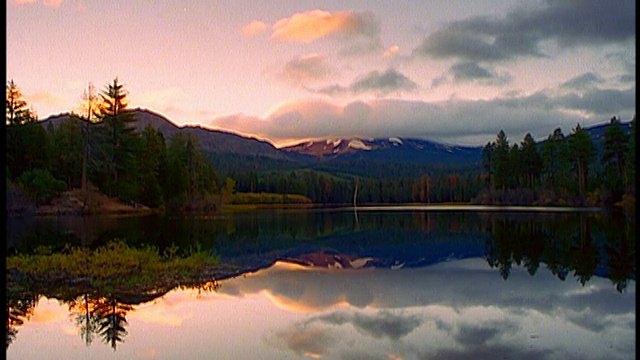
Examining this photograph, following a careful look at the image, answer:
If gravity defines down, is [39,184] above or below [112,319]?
above

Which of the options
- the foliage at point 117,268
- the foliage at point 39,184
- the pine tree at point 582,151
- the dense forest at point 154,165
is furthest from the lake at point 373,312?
the pine tree at point 582,151

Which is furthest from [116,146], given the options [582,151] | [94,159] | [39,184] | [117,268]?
[582,151]

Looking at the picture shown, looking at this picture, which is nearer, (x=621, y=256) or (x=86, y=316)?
(x=86, y=316)

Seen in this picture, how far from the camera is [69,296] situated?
16.4 metres

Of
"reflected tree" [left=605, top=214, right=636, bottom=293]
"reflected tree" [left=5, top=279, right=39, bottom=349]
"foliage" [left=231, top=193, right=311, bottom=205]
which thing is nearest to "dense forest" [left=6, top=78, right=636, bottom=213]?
"foliage" [left=231, top=193, right=311, bottom=205]

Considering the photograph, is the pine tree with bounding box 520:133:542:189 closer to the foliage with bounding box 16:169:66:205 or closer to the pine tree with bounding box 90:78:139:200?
the pine tree with bounding box 90:78:139:200

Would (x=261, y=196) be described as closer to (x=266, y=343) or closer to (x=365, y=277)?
(x=365, y=277)

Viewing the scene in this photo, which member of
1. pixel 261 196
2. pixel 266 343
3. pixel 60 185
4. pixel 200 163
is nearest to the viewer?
pixel 266 343

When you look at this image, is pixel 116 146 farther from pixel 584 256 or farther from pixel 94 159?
pixel 584 256

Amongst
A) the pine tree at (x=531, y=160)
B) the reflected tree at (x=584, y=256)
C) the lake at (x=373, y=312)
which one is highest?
the pine tree at (x=531, y=160)

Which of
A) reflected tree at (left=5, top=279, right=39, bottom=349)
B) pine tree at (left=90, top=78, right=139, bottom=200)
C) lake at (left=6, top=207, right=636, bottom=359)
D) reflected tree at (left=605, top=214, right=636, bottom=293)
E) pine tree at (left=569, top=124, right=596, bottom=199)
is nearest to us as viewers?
lake at (left=6, top=207, right=636, bottom=359)

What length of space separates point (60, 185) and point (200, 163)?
29.4 metres

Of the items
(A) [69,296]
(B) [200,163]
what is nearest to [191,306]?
(A) [69,296]

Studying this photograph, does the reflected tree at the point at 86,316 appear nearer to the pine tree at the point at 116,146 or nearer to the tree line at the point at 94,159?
the tree line at the point at 94,159
